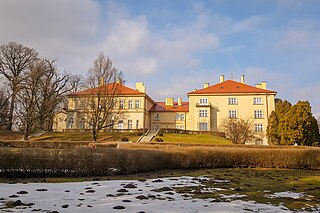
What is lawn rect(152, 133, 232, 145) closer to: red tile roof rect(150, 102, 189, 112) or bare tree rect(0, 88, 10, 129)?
red tile roof rect(150, 102, 189, 112)

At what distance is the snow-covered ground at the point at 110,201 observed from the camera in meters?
6.79

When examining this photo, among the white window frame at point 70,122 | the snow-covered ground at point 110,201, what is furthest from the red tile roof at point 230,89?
the snow-covered ground at point 110,201

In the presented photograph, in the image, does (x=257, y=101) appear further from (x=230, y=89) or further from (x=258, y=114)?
(x=230, y=89)

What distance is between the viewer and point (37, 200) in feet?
24.7

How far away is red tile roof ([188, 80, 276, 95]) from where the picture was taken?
52.3 metres

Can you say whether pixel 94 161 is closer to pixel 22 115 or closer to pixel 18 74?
pixel 22 115

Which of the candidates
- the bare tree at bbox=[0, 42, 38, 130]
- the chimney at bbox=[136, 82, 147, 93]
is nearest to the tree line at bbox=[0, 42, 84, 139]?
the bare tree at bbox=[0, 42, 38, 130]

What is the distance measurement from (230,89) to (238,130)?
11386mm

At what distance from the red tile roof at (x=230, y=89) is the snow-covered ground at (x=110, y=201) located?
4445cm

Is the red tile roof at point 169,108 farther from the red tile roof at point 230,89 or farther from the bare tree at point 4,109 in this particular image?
the bare tree at point 4,109

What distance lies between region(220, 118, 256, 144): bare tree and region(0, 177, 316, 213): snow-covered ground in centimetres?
3562

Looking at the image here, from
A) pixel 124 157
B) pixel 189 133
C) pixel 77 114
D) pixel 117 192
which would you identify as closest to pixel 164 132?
pixel 189 133

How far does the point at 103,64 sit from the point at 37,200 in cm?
3417

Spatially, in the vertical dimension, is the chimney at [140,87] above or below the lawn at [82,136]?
above
